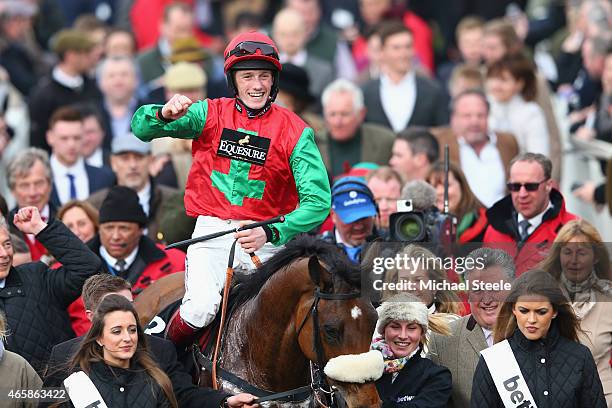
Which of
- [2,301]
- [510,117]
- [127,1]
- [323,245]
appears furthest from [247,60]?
[127,1]

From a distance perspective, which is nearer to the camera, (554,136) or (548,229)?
(548,229)

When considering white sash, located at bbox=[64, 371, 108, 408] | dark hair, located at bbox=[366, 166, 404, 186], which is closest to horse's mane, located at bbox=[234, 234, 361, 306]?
white sash, located at bbox=[64, 371, 108, 408]

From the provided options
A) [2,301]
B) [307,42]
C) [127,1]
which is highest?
[127,1]

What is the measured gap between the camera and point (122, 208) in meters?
11.1

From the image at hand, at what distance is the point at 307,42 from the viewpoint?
18.8m

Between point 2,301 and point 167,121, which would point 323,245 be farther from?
point 2,301

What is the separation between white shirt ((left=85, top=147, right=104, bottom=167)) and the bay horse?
5904 mm

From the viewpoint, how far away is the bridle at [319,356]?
8.33m

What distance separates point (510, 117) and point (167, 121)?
6990 mm

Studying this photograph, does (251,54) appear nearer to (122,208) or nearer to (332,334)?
(332,334)

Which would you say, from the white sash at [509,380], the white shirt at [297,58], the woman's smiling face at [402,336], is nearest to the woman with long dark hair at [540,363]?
the white sash at [509,380]

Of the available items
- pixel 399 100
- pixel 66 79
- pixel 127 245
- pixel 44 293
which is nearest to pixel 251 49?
pixel 44 293

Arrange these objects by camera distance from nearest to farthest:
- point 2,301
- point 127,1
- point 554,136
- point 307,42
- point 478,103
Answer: point 2,301 → point 478,103 → point 554,136 → point 307,42 → point 127,1

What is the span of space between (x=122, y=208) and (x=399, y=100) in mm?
5320
